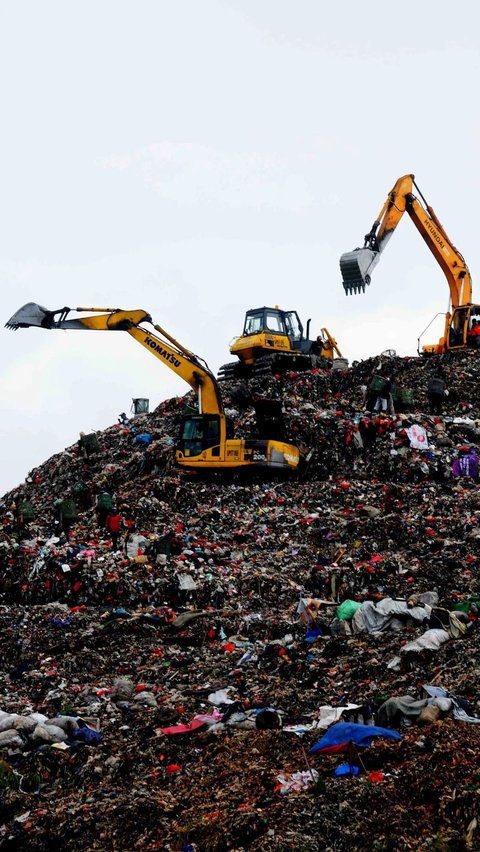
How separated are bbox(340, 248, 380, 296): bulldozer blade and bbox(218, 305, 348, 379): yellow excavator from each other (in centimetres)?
252

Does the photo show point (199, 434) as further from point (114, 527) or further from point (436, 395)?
point (436, 395)

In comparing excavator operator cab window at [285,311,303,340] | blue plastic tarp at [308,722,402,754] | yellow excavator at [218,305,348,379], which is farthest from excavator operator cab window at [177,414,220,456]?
blue plastic tarp at [308,722,402,754]

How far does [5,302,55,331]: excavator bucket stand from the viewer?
16.7 meters

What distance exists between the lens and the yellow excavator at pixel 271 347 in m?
21.0

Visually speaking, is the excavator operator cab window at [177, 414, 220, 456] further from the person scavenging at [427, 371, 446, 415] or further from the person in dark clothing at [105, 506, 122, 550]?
the person scavenging at [427, 371, 446, 415]

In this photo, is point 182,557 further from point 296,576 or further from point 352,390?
point 352,390

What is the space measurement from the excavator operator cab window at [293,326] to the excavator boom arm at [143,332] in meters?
5.36

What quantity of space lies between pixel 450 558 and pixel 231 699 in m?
4.70

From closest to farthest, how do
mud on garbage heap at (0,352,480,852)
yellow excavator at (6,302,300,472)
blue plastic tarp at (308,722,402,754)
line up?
mud on garbage heap at (0,352,480,852) → blue plastic tarp at (308,722,402,754) → yellow excavator at (6,302,300,472)

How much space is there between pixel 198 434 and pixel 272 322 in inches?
229

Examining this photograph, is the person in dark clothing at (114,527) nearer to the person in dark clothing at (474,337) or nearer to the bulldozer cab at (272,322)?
the bulldozer cab at (272,322)

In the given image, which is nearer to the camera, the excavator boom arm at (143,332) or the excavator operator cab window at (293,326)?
the excavator boom arm at (143,332)

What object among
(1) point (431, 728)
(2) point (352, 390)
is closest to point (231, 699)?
(1) point (431, 728)

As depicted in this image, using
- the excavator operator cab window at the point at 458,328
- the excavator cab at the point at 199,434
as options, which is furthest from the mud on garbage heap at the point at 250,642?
the excavator operator cab window at the point at 458,328
